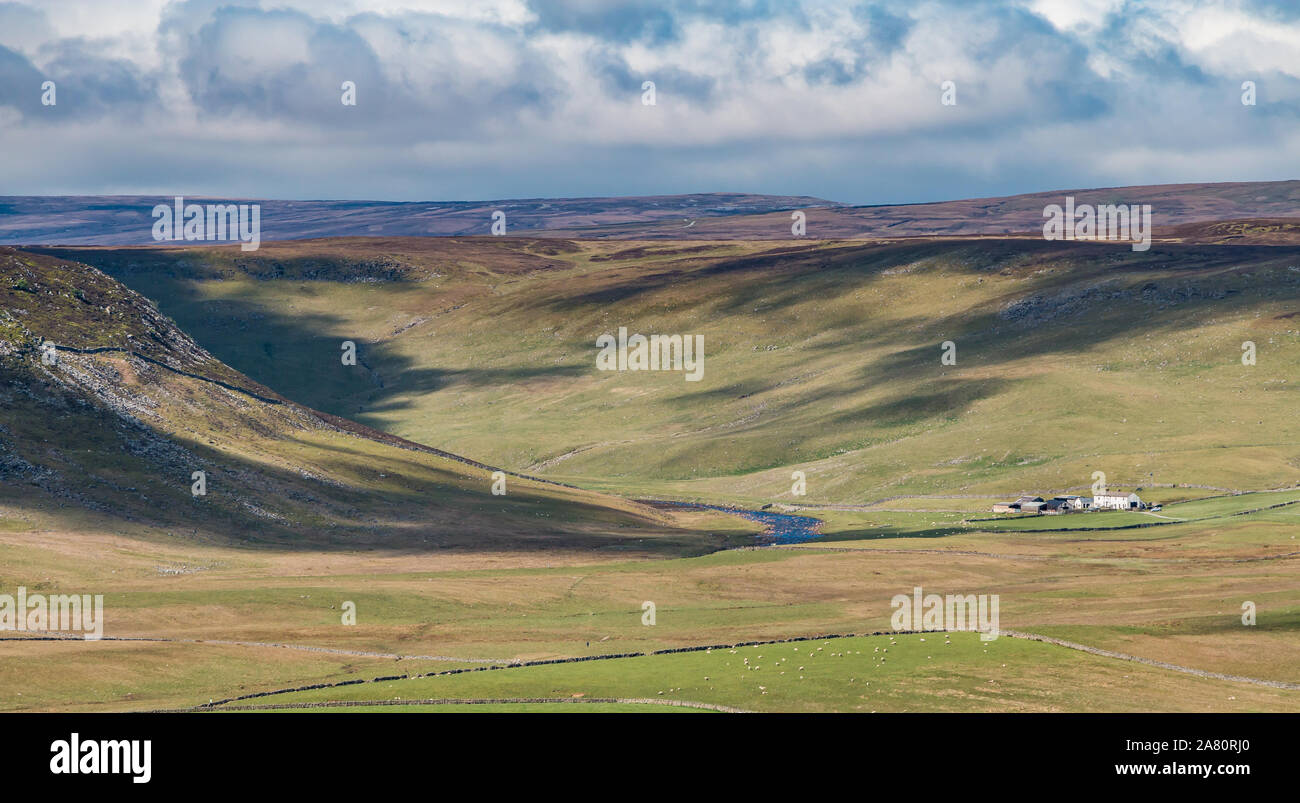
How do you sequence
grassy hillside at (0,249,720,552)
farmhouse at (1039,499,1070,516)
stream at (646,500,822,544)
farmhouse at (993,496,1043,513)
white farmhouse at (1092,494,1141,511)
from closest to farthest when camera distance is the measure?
grassy hillside at (0,249,720,552), stream at (646,500,822,544), white farmhouse at (1092,494,1141,511), farmhouse at (1039,499,1070,516), farmhouse at (993,496,1043,513)

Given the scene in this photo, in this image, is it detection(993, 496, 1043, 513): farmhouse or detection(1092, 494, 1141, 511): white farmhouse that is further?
detection(993, 496, 1043, 513): farmhouse

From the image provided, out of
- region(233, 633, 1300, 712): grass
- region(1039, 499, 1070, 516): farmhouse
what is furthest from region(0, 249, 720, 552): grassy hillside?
region(233, 633, 1300, 712): grass

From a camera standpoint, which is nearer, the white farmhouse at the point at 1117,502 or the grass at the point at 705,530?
the grass at the point at 705,530

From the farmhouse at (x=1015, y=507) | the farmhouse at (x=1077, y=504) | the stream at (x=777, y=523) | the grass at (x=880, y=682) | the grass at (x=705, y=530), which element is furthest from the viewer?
the farmhouse at (x=1015, y=507)

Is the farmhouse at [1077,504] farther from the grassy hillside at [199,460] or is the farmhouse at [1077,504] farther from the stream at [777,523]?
the grassy hillside at [199,460]

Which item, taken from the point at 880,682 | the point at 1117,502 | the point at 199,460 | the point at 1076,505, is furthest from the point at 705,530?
the point at 880,682

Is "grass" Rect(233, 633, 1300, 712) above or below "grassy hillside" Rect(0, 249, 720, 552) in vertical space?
below

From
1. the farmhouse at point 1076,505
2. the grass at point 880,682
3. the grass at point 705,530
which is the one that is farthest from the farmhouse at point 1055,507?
the grass at point 880,682

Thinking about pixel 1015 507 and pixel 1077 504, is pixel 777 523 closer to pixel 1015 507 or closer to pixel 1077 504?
pixel 1015 507

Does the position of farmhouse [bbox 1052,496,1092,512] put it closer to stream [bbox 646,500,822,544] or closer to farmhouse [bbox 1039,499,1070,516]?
farmhouse [bbox 1039,499,1070,516]
